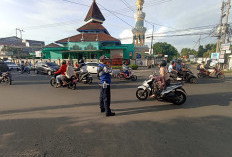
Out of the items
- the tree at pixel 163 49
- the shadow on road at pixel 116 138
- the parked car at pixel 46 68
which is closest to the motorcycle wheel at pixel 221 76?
the shadow on road at pixel 116 138

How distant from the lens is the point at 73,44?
76.8 ft

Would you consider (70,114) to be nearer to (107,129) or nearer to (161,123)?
(107,129)

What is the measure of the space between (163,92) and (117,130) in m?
2.66

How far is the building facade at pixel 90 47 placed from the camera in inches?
918

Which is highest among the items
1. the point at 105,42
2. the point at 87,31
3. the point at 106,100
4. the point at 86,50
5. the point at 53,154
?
the point at 87,31

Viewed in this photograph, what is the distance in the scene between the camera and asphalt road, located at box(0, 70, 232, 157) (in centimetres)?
232

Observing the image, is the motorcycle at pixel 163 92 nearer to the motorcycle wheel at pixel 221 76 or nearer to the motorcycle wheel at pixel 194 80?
the motorcycle wheel at pixel 194 80

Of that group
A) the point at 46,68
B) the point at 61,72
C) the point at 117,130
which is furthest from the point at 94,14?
the point at 117,130

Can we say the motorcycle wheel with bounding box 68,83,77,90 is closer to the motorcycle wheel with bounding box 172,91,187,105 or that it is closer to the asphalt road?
the asphalt road

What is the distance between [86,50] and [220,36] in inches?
855

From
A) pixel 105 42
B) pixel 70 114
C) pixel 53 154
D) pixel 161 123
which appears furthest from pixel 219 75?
pixel 105 42

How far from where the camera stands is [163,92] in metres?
4.84

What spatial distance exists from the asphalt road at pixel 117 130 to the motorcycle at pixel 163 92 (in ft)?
0.99

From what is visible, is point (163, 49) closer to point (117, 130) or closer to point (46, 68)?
point (46, 68)
